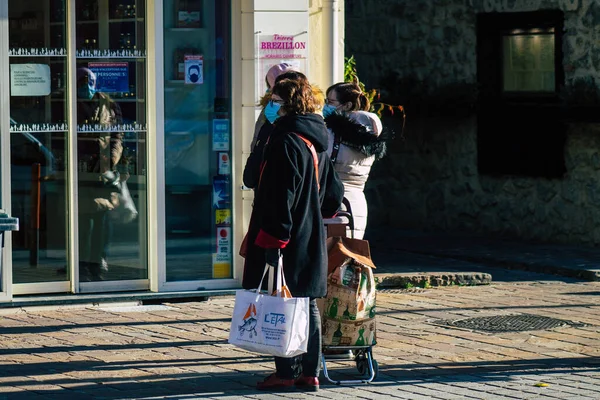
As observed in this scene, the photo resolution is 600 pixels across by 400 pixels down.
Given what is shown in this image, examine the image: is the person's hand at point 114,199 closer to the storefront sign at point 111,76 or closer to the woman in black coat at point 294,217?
the storefront sign at point 111,76

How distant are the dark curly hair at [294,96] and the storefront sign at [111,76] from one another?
303 cm

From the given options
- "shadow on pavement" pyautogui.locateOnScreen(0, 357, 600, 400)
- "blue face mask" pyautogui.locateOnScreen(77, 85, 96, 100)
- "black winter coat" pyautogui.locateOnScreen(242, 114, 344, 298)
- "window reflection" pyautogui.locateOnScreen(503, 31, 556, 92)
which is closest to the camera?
"black winter coat" pyautogui.locateOnScreen(242, 114, 344, 298)

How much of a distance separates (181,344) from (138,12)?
9.67ft

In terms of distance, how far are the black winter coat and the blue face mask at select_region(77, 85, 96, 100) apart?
3.12 m

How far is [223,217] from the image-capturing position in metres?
10.4

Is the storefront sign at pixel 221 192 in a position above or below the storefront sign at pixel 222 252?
above

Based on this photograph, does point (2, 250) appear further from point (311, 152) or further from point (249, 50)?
point (311, 152)

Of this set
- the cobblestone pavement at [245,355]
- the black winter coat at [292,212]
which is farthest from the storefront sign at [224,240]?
the black winter coat at [292,212]

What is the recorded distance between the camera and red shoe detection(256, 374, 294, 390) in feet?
23.6

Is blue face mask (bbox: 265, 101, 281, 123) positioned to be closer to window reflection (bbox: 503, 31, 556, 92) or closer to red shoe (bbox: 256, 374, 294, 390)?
red shoe (bbox: 256, 374, 294, 390)

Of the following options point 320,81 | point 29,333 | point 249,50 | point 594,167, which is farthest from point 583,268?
point 29,333

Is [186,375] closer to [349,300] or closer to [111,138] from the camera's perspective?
[349,300]

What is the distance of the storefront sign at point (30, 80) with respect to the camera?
31.8 ft

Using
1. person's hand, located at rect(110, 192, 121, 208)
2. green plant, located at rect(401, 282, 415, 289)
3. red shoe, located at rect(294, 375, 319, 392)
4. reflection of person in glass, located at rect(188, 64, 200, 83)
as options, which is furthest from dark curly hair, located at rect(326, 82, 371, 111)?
green plant, located at rect(401, 282, 415, 289)
